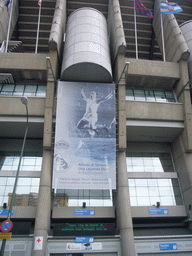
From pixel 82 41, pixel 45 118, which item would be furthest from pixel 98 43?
pixel 45 118

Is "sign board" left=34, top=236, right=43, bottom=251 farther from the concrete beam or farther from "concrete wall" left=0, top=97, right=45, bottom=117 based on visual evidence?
the concrete beam

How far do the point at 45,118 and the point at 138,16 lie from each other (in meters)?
21.6

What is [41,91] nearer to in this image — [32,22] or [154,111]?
[154,111]

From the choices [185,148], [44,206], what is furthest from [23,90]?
[185,148]

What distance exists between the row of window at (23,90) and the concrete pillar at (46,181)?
2877 millimetres

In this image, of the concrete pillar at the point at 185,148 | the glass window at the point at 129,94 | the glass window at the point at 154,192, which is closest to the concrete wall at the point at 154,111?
the concrete pillar at the point at 185,148

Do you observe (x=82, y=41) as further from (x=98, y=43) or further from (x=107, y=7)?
(x=107, y=7)

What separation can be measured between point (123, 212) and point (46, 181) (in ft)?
21.9

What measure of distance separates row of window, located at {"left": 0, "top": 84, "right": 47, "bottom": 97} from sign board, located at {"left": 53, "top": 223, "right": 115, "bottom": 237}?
507 inches

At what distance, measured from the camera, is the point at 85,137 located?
20891mm

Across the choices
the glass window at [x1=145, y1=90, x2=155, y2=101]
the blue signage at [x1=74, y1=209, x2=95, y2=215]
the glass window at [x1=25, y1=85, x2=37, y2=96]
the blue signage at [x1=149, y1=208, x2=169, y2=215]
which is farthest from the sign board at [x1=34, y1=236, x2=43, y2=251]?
the glass window at [x1=145, y1=90, x2=155, y2=101]

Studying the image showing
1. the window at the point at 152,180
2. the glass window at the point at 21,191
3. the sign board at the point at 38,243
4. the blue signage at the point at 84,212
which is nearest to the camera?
the sign board at the point at 38,243

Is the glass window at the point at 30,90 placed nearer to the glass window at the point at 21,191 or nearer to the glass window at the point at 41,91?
the glass window at the point at 41,91

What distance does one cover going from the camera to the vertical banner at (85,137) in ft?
64.0
